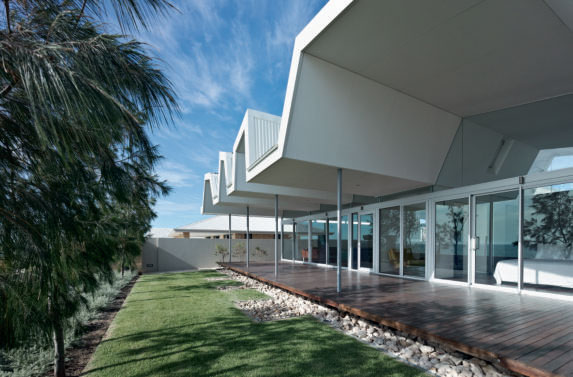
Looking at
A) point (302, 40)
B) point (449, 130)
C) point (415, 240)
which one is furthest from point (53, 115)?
point (415, 240)

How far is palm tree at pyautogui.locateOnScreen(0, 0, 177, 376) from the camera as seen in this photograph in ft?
5.21

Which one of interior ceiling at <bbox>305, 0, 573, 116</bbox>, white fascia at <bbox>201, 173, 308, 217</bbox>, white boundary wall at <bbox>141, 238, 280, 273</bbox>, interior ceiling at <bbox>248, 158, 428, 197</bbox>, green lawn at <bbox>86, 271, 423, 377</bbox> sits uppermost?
interior ceiling at <bbox>305, 0, 573, 116</bbox>

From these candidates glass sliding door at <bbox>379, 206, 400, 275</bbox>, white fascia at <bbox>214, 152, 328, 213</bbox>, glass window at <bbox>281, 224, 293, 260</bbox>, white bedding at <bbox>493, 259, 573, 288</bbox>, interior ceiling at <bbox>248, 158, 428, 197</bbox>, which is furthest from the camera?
glass window at <bbox>281, 224, 293, 260</bbox>

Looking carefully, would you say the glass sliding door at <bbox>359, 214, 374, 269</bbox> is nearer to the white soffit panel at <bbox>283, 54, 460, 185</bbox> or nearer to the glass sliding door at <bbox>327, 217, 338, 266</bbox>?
the glass sliding door at <bbox>327, 217, 338, 266</bbox>

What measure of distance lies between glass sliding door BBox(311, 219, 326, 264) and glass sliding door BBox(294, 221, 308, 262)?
2.09 feet

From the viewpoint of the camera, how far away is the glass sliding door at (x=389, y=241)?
9305 mm

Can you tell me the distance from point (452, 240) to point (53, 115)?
8294 millimetres

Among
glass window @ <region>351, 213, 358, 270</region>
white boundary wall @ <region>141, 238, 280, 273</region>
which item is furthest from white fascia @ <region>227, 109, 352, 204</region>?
white boundary wall @ <region>141, 238, 280, 273</region>

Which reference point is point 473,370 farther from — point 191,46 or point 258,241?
point 258,241

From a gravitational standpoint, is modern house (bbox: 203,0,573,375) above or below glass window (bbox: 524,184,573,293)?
above

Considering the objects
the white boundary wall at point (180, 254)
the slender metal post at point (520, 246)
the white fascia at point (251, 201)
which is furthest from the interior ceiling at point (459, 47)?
the white boundary wall at point (180, 254)

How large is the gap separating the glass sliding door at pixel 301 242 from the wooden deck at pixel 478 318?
7.83 m

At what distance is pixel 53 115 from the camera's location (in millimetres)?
1730

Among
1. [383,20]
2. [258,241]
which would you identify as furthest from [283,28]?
[258,241]
